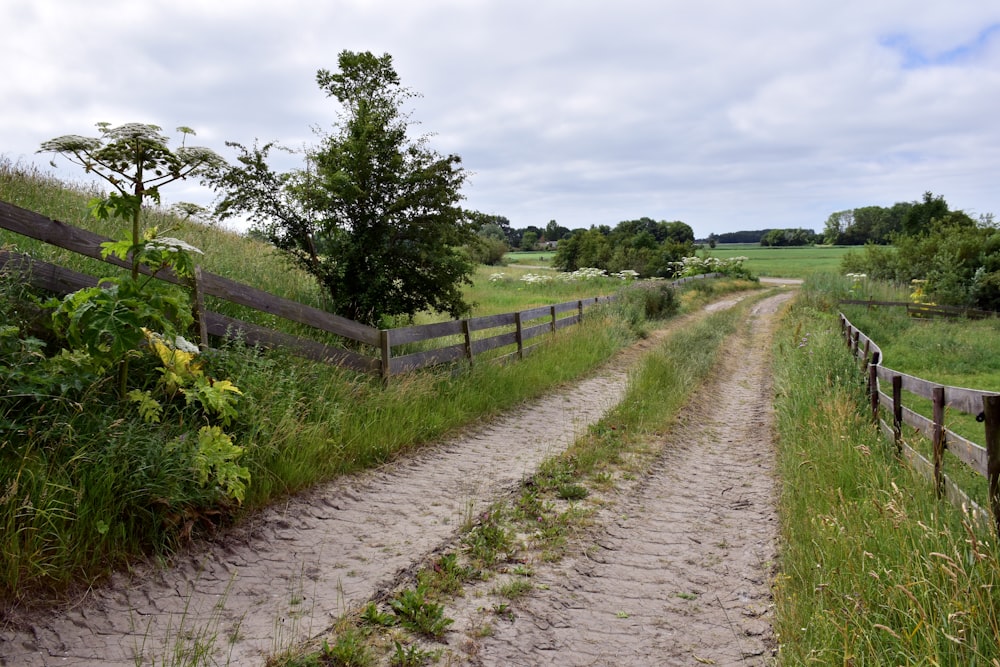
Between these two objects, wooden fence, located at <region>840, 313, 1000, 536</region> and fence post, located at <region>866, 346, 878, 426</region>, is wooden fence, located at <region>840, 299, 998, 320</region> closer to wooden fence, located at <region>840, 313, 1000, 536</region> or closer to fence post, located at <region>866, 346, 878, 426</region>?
fence post, located at <region>866, 346, 878, 426</region>

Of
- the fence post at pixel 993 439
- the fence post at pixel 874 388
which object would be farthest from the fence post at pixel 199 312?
the fence post at pixel 874 388

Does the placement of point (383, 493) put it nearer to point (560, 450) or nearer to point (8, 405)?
point (560, 450)

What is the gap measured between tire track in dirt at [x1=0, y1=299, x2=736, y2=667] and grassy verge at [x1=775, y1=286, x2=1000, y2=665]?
96.9 inches

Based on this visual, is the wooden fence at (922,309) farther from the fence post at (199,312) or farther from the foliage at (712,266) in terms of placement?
the fence post at (199,312)

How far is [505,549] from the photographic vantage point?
15.1 feet

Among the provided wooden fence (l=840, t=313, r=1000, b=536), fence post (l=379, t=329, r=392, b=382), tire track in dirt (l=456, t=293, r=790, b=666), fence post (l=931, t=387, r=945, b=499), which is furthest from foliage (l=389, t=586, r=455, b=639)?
fence post (l=379, t=329, r=392, b=382)

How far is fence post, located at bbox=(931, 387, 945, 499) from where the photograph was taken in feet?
14.7

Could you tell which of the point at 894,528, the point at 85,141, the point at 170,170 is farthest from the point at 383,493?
the point at 894,528

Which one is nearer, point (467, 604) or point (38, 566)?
point (38, 566)

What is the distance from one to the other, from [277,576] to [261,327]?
315 cm

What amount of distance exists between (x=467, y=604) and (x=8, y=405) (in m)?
3.22

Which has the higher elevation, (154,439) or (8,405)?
(8,405)

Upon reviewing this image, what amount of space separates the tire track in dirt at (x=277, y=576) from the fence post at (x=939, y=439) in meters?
3.43

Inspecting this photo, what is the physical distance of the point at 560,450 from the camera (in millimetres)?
7203
